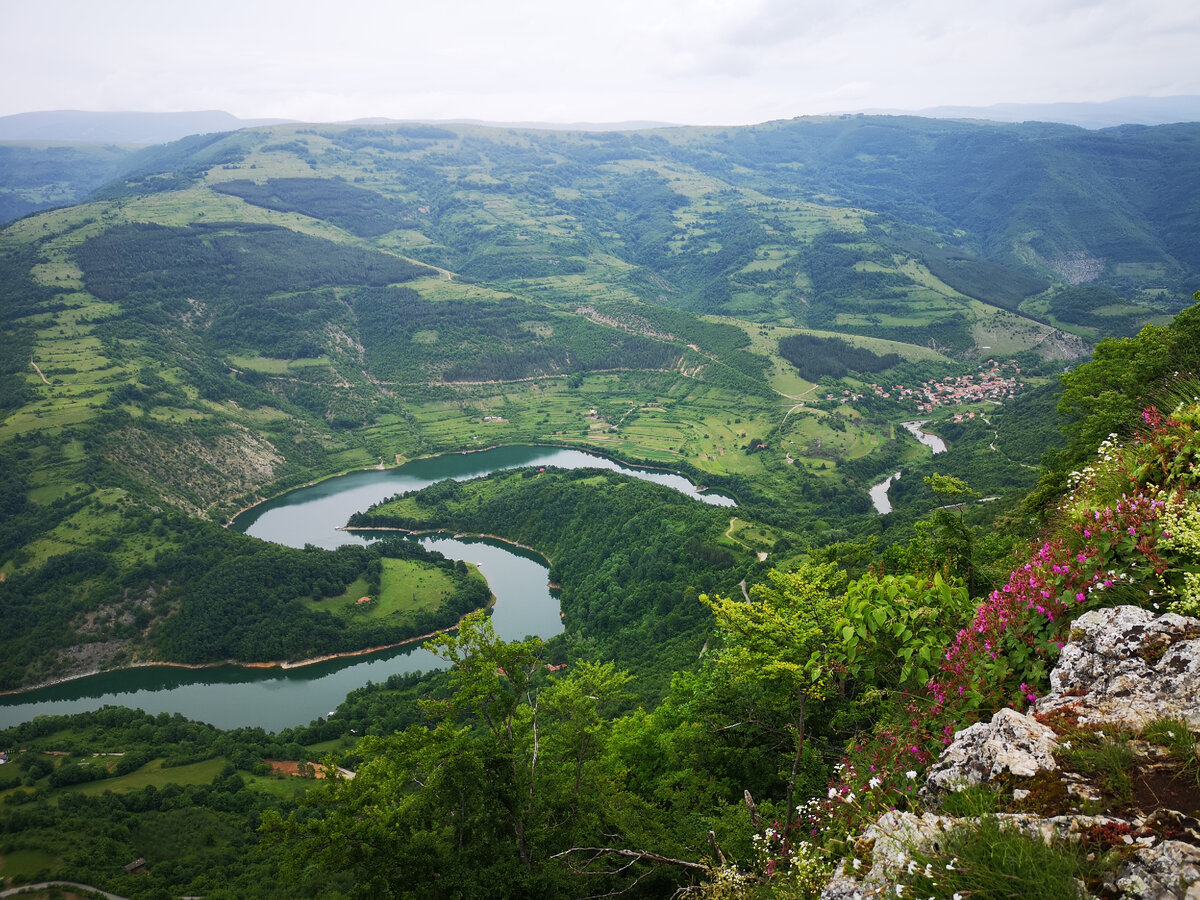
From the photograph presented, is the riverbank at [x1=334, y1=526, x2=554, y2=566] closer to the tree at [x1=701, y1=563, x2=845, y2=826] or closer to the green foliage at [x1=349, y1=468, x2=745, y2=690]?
the green foliage at [x1=349, y1=468, x2=745, y2=690]

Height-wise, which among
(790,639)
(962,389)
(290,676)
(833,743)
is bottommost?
(290,676)

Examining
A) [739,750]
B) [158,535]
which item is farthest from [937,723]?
[158,535]

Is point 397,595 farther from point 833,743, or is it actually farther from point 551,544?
point 833,743

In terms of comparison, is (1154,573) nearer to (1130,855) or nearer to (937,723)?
(937,723)

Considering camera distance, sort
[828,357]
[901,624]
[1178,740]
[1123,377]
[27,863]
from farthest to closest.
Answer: [828,357], [27,863], [1123,377], [901,624], [1178,740]

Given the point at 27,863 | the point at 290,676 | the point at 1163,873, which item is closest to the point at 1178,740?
the point at 1163,873

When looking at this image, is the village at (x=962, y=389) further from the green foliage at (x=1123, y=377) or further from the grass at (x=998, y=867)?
the grass at (x=998, y=867)

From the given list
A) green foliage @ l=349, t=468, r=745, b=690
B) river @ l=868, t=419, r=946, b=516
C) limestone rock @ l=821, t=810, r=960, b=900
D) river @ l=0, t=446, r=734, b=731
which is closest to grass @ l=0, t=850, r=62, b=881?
river @ l=0, t=446, r=734, b=731
